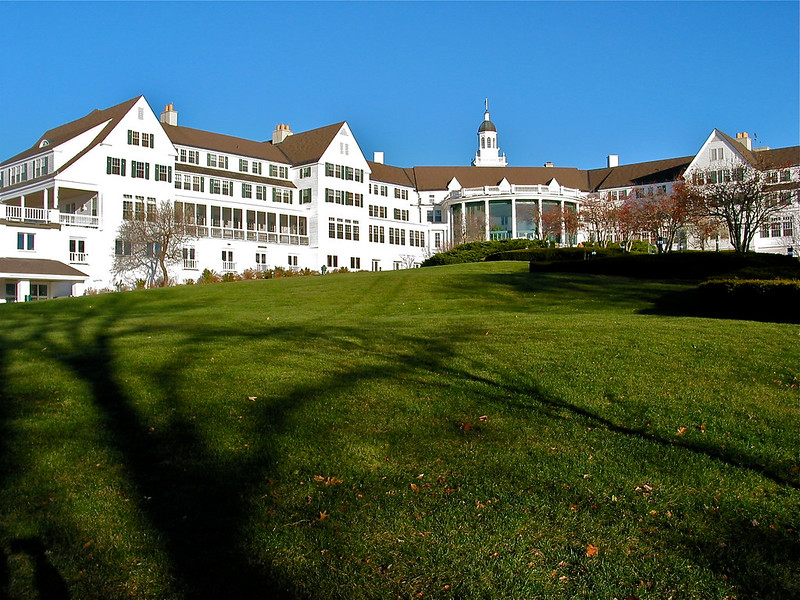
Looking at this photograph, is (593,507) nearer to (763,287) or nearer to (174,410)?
(174,410)

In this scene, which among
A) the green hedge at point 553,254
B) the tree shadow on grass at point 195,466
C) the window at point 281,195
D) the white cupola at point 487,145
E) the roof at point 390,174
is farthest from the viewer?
the white cupola at point 487,145

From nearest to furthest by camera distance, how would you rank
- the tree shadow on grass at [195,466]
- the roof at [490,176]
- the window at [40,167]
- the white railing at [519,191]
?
1. the tree shadow on grass at [195,466]
2. the window at [40,167]
3. the white railing at [519,191]
4. the roof at [490,176]

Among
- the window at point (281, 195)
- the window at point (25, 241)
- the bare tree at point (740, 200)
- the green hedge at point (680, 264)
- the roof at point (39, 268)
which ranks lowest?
the green hedge at point (680, 264)

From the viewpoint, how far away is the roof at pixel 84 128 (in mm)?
49666

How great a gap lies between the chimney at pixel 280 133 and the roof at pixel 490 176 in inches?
638

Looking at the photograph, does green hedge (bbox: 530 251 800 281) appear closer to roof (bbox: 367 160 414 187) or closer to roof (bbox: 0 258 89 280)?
roof (bbox: 0 258 89 280)

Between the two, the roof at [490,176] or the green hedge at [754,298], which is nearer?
the green hedge at [754,298]

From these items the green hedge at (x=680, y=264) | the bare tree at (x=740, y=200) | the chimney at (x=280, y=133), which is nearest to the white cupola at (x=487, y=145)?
the chimney at (x=280, y=133)

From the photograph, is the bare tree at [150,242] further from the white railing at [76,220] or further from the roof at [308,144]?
the roof at [308,144]

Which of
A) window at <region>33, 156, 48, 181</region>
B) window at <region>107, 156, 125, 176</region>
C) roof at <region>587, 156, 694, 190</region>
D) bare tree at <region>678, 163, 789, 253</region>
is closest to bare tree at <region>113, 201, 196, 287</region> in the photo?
window at <region>107, 156, 125, 176</region>

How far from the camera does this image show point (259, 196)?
5931 centimetres

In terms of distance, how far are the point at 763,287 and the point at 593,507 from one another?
1133 cm

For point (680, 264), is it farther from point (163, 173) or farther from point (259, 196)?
point (259, 196)

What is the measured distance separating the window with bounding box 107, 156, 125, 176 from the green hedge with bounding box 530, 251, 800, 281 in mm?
33854
